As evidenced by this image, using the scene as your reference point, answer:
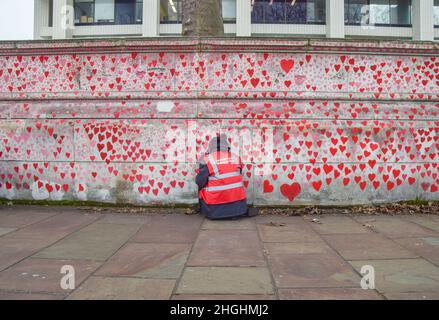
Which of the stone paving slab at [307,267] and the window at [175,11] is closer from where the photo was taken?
the stone paving slab at [307,267]

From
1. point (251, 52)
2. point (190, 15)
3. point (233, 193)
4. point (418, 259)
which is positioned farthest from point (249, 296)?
point (190, 15)

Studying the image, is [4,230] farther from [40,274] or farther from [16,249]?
[40,274]

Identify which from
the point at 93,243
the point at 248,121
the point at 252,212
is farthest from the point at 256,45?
the point at 93,243

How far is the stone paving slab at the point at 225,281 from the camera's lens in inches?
113

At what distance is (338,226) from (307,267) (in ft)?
6.64

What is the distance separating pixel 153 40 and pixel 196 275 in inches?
192

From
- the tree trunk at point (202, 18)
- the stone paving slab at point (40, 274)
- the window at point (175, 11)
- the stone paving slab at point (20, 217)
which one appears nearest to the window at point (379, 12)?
the window at point (175, 11)

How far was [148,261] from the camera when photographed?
3.62 meters

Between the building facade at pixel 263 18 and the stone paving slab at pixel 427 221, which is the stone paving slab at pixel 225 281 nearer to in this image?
the stone paving slab at pixel 427 221

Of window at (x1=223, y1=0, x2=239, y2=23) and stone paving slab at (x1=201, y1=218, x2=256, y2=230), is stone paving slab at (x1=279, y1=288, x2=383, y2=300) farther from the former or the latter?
window at (x1=223, y1=0, x2=239, y2=23)

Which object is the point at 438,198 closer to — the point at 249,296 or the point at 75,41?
the point at 249,296

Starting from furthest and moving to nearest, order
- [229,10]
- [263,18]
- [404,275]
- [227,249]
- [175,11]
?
[229,10]
[175,11]
[263,18]
[227,249]
[404,275]

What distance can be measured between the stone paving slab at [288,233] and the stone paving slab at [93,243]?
1920 millimetres

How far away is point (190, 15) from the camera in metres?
7.88
